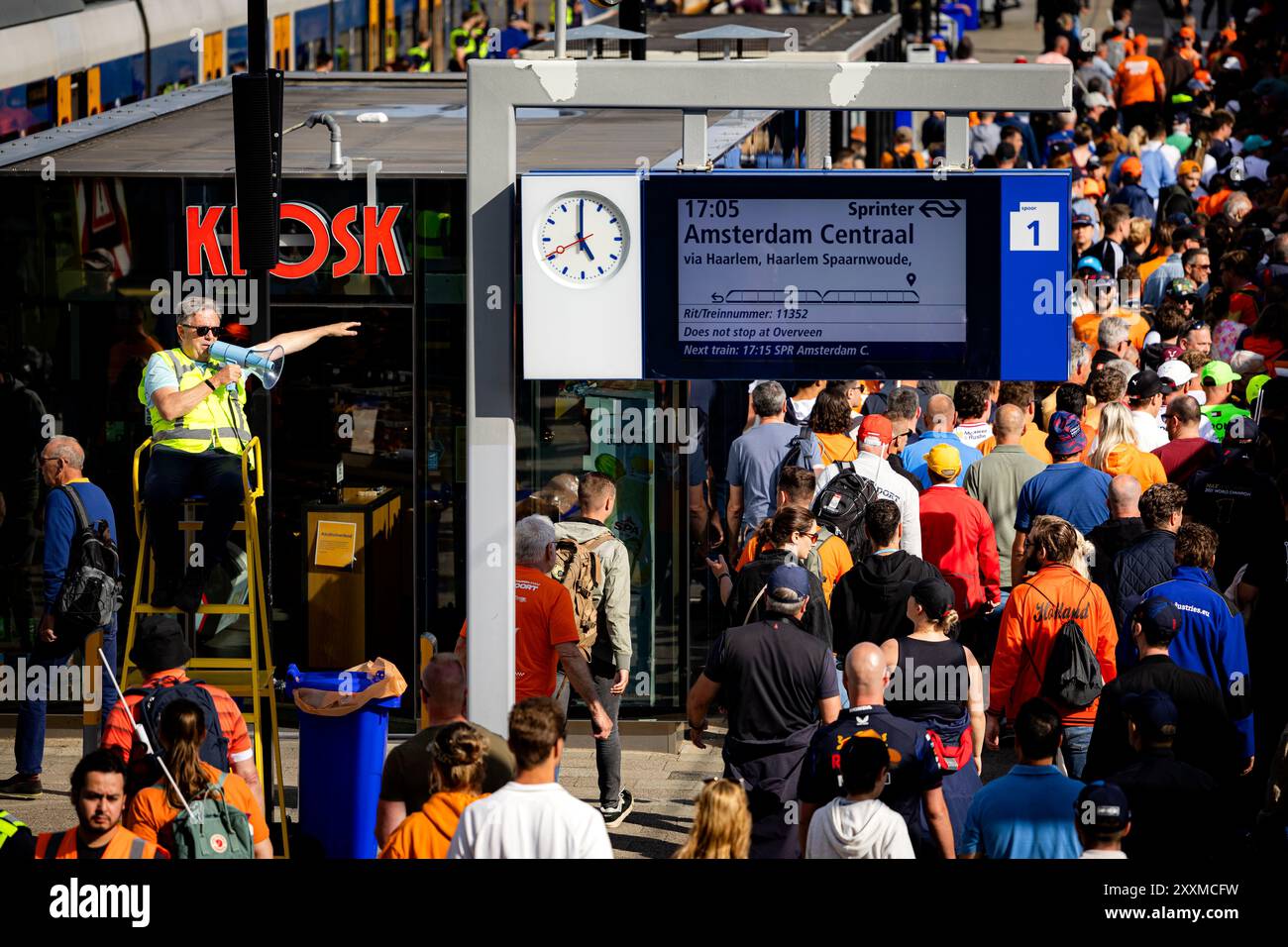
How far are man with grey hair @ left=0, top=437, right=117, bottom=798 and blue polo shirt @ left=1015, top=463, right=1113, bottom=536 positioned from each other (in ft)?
14.4

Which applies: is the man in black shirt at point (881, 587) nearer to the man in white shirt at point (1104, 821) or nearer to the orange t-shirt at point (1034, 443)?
the orange t-shirt at point (1034, 443)

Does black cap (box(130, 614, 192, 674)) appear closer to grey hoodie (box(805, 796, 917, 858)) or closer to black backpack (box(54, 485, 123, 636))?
black backpack (box(54, 485, 123, 636))

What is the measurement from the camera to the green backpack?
6461 mm

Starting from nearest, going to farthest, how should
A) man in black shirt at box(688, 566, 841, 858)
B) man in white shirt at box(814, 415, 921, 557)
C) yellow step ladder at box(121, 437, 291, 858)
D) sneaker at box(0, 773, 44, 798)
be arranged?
man in black shirt at box(688, 566, 841, 858) < yellow step ladder at box(121, 437, 291, 858) < man in white shirt at box(814, 415, 921, 557) < sneaker at box(0, 773, 44, 798)

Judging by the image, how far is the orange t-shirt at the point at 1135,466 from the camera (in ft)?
32.2

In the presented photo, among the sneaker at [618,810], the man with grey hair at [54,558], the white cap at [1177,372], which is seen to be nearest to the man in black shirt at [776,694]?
the sneaker at [618,810]

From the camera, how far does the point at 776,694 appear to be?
745 cm

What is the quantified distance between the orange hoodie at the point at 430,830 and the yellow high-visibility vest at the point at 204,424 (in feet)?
9.93

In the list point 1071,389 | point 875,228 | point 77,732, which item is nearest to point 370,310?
point 77,732

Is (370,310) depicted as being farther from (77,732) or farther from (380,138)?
(77,732)

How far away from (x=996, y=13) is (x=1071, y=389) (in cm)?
3554

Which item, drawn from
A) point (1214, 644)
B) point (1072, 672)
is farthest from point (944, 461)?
point (1214, 644)

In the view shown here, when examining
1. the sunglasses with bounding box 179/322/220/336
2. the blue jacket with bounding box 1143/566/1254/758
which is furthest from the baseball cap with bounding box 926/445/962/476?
the sunglasses with bounding box 179/322/220/336

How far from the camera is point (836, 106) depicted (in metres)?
6.57
